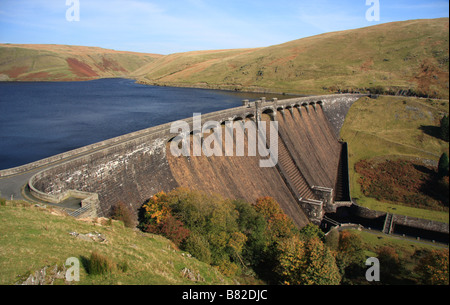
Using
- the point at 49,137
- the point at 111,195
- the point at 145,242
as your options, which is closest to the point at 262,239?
the point at 145,242

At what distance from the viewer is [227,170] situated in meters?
36.6

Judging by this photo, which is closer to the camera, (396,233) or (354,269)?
(354,269)

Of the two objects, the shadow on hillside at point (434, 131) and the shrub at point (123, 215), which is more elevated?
the shadow on hillside at point (434, 131)

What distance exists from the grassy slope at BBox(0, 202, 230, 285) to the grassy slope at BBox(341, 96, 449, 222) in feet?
50.9

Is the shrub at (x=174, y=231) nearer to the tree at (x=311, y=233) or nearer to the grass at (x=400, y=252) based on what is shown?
the grass at (x=400, y=252)

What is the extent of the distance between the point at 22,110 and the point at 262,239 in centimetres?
8536

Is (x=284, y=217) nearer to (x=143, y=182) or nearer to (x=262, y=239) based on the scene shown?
(x=262, y=239)

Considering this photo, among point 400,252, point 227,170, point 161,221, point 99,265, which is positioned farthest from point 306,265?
point 227,170

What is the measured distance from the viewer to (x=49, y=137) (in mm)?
59469

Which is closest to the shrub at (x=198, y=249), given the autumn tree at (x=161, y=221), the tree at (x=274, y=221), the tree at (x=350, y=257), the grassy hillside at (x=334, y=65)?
the autumn tree at (x=161, y=221)

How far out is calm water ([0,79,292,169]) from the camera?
54.0 meters

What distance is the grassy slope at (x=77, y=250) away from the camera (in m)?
12.7

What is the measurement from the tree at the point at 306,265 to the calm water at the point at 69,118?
150ft
